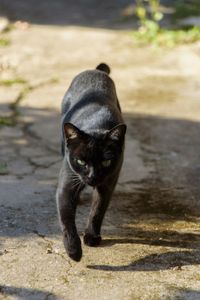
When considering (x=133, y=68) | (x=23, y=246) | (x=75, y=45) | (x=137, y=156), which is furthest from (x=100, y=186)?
(x=75, y=45)

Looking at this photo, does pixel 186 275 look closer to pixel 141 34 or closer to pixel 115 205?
pixel 115 205

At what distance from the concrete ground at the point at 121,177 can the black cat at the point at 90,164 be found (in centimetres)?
14

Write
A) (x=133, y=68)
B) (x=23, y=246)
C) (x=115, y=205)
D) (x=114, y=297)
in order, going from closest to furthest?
(x=114, y=297)
(x=23, y=246)
(x=115, y=205)
(x=133, y=68)

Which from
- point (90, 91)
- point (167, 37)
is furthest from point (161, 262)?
point (167, 37)

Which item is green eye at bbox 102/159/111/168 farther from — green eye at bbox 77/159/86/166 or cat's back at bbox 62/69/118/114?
cat's back at bbox 62/69/118/114

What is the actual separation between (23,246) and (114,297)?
2.39ft

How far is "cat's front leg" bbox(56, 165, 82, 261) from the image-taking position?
3684 millimetres

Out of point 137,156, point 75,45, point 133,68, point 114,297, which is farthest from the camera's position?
point 75,45

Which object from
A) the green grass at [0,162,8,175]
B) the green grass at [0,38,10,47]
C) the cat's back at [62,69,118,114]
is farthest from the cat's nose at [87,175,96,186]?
the green grass at [0,38,10,47]

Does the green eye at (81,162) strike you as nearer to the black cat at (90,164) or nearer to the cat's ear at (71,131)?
the black cat at (90,164)

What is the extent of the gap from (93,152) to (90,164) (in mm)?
67

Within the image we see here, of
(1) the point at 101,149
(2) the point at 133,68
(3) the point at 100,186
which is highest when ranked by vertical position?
(1) the point at 101,149

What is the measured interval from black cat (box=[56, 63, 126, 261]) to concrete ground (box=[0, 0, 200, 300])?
5.5 inches

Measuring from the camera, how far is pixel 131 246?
154 inches
